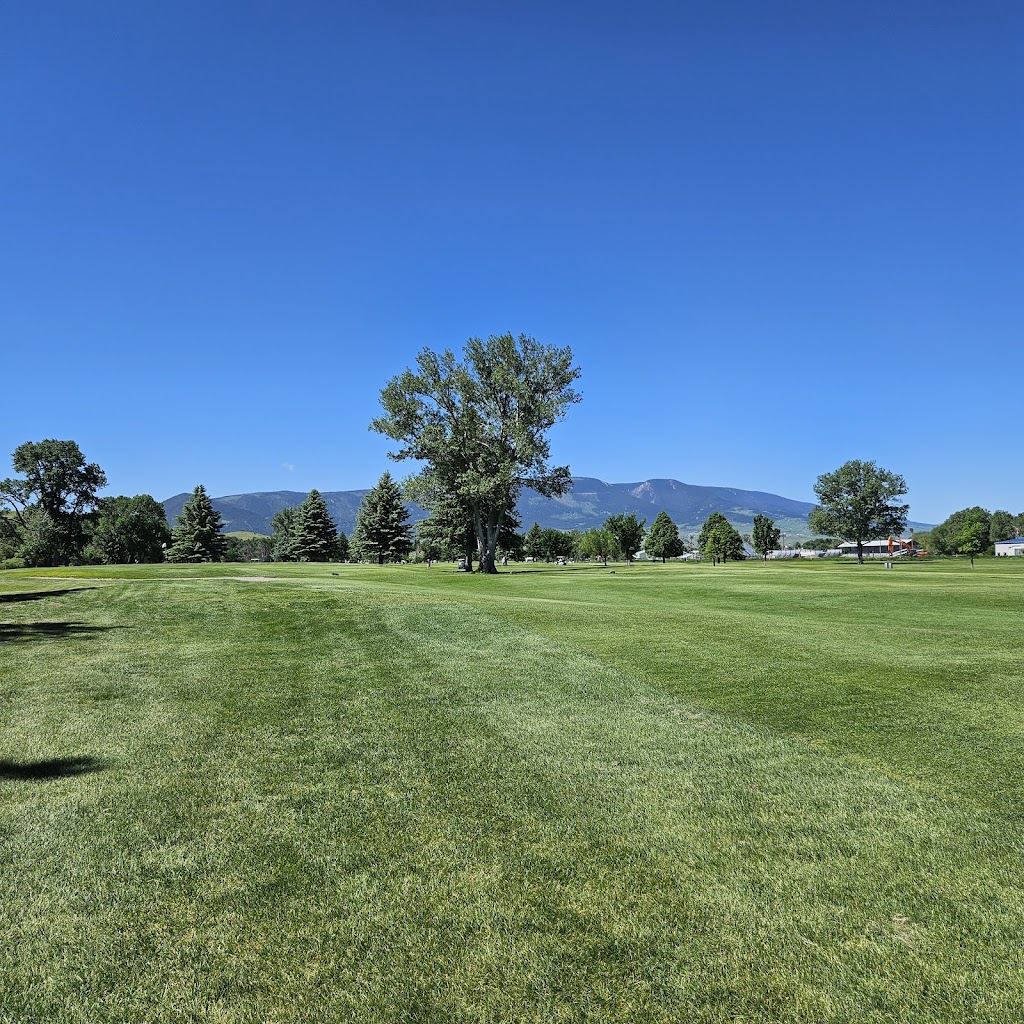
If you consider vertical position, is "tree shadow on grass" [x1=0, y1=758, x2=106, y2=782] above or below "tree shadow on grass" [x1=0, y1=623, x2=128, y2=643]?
below

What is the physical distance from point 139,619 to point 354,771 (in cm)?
1034

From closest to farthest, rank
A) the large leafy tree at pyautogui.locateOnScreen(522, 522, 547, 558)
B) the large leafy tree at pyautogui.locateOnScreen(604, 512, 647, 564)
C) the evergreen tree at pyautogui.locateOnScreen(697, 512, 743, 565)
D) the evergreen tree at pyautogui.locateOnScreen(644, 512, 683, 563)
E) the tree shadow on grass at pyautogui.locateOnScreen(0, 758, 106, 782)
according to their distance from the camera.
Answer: the tree shadow on grass at pyautogui.locateOnScreen(0, 758, 106, 782) < the evergreen tree at pyautogui.locateOnScreen(697, 512, 743, 565) < the large leafy tree at pyautogui.locateOnScreen(604, 512, 647, 564) < the evergreen tree at pyautogui.locateOnScreen(644, 512, 683, 563) < the large leafy tree at pyautogui.locateOnScreen(522, 522, 547, 558)

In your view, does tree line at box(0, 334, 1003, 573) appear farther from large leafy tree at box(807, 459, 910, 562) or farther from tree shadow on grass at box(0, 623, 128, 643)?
tree shadow on grass at box(0, 623, 128, 643)

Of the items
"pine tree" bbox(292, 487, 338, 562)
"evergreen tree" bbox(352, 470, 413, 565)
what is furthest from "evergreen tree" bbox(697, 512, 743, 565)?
"pine tree" bbox(292, 487, 338, 562)

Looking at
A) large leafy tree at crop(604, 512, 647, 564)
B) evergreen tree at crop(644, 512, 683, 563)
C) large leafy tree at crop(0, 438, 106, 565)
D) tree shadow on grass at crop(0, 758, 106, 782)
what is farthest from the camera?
evergreen tree at crop(644, 512, 683, 563)

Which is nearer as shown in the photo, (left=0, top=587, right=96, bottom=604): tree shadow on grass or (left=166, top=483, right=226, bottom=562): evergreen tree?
(left=0, top=587, right=96, bottom=604): tree shadow on grass

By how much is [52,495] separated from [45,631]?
254 feet

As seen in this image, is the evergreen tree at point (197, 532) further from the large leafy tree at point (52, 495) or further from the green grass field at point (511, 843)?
the green grass field at point (511, 843)

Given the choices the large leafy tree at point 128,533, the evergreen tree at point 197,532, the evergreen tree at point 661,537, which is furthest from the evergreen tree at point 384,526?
the evergreen tree at point 661,537

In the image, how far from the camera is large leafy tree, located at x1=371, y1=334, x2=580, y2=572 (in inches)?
1725

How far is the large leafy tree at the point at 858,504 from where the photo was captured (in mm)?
91500

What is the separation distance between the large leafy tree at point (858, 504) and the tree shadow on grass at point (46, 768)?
9946 centimetres

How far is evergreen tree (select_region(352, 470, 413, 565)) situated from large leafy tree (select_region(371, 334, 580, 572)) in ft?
101

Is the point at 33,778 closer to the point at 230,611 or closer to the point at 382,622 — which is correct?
the point at 382,622
